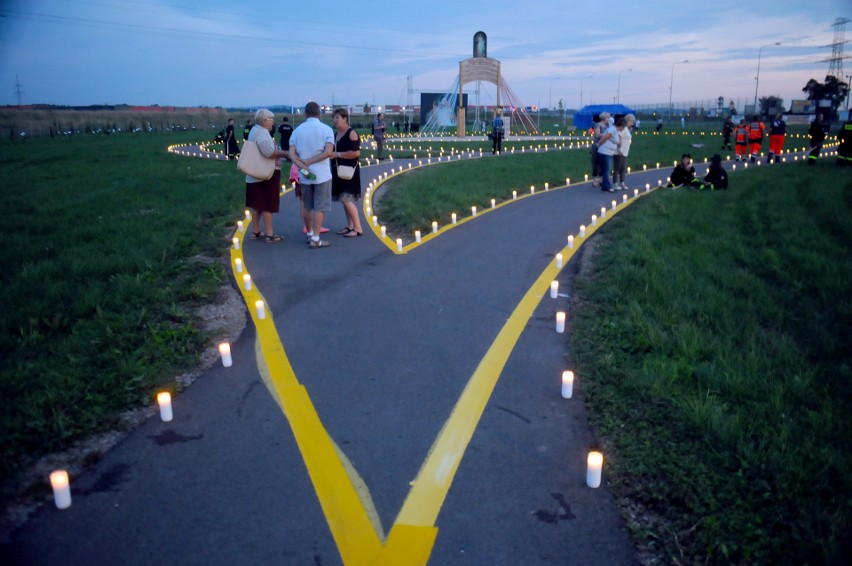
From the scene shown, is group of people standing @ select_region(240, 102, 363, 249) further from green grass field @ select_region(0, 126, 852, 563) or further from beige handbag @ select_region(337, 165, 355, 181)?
green grass field @ select_region(0, 126, 852, 563)

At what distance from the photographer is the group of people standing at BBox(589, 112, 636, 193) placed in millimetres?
16578

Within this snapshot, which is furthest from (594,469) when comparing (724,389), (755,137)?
(755,137)

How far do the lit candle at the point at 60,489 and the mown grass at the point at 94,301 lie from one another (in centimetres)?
60

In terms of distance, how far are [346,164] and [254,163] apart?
1.52m

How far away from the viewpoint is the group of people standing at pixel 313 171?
10031mm

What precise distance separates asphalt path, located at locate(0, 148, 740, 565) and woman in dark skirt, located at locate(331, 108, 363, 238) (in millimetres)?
3732

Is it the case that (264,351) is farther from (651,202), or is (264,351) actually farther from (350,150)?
(651,202)

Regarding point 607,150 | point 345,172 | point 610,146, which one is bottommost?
point 345,172

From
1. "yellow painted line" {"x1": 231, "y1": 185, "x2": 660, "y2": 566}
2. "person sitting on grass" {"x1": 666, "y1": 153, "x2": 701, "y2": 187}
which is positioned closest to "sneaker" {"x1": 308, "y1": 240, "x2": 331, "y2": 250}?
"yellow painted line" {"x1": 231, "y1": 185, "x2": 660, "y2": 566}

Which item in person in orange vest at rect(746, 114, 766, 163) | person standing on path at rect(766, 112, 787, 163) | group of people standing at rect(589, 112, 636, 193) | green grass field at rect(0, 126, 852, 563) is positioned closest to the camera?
green grass field at rect(0, 126, 852, 563)

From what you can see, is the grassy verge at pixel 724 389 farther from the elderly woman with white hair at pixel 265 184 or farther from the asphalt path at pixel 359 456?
the elderly woman with white hair at pixel 265 184

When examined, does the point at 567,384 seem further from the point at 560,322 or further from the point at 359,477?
the point at 359,477

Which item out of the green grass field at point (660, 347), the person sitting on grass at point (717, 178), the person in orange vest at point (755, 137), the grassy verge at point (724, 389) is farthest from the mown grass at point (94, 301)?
the person in orange vest at point (755, 137)

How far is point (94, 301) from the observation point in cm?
699
